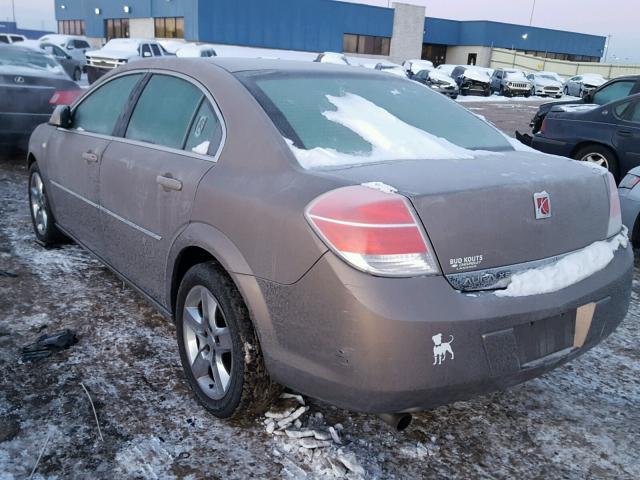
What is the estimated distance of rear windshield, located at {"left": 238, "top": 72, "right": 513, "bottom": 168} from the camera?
2.52 meters

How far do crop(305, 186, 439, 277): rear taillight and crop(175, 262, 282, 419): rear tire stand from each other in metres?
0.63

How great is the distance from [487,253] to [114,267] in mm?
2426

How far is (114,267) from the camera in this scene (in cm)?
360

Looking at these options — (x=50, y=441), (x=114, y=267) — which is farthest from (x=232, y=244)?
(x=114, y=267)

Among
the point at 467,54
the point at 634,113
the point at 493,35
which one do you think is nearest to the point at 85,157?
the point at 634,113

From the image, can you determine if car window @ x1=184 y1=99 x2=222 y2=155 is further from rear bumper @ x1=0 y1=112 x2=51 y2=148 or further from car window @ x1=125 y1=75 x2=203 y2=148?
rear bumper @ x1=0 y1=112 x2=51 y2=148

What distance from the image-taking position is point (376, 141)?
2633 mm

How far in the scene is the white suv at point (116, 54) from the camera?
2173cm

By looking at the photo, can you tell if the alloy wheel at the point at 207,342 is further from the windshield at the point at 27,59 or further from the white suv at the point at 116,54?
the white suv at the point at 116,54

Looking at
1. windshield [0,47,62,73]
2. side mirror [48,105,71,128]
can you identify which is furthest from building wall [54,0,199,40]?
side mirror [48,105,71,128]

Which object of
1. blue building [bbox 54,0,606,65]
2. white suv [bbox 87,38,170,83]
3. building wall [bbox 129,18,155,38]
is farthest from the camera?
building wall [bbox 129,18,155,38]

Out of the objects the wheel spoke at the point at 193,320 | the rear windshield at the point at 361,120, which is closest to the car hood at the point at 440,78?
the rear windshield at the point at 361,120

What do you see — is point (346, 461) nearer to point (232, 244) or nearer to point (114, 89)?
point (232, 244)

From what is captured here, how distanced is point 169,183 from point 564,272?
1.86 meters
